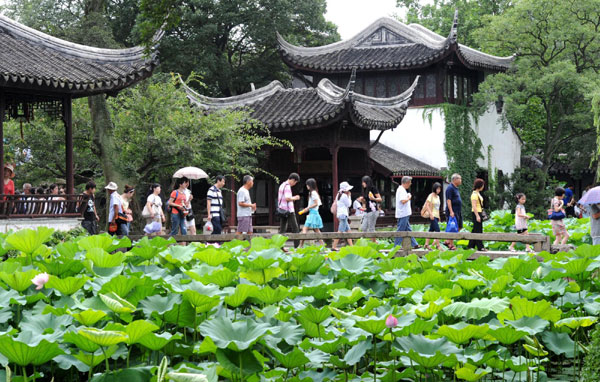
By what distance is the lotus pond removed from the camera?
2.67 meters

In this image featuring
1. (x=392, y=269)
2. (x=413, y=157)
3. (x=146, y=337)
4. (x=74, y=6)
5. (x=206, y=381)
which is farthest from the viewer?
(x=74, y=6)

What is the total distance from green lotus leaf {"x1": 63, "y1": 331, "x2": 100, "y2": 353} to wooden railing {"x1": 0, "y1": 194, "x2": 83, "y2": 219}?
9513 mm

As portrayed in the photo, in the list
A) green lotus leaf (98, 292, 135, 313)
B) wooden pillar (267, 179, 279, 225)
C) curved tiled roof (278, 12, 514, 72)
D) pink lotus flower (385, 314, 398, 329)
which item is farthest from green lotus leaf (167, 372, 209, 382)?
curved tiled roof (278, 12, 514, 72)

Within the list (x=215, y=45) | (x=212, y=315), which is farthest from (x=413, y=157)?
(x=212, y=315)

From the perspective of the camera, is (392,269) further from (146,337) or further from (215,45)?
(215,45)

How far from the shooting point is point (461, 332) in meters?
2.82

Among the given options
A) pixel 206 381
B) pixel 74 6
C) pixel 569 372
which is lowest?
pixel 569 372

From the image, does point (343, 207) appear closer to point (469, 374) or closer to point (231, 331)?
point (469, 374)

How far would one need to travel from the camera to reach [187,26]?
26.7 m

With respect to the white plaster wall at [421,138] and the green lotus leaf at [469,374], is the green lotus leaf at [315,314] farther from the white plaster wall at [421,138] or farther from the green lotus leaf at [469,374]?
the white plaster wall at [421,138]

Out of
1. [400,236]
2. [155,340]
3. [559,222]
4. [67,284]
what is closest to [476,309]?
[155,340]

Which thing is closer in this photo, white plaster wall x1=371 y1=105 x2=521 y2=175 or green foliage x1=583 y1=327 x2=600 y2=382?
green foliage x1=583 y1=327 x2=600 y2=382

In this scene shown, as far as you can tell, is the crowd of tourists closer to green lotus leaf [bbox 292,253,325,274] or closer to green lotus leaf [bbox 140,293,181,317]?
green lotus leaf [bbox 292,253,325,274]

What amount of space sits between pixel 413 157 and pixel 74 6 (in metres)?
13.7
